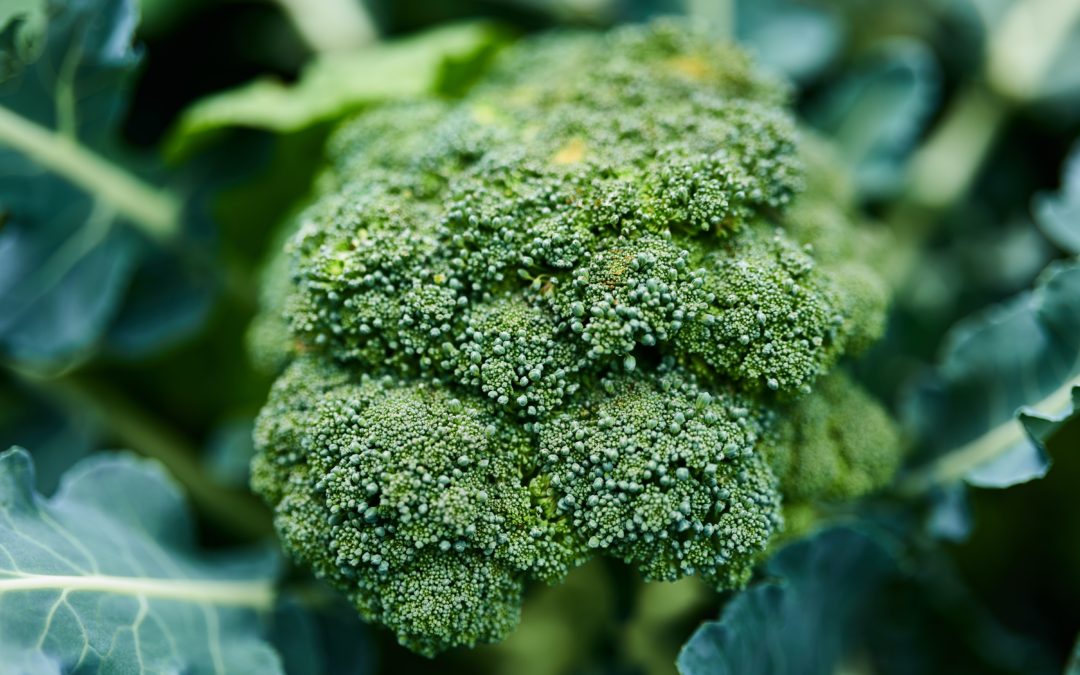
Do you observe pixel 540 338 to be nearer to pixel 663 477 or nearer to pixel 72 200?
pixel 663 477

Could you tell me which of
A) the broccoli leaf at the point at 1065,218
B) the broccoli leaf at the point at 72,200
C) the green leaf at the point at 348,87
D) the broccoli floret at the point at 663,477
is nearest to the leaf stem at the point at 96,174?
the broccoli leaf at the point at 72,200

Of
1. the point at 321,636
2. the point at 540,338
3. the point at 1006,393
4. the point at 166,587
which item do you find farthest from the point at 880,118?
the point at 166,587

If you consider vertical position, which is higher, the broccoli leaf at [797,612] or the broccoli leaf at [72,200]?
the broccoli leaf at [72,200]

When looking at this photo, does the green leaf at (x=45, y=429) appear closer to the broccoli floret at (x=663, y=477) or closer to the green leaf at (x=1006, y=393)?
the broccoli floret at (x=663, y=477)

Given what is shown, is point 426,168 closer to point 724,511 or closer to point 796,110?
point 724,511

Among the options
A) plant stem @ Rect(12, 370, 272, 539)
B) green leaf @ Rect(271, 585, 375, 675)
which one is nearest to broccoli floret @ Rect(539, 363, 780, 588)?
green leaf @ Rect(271, 585, 375, 675)

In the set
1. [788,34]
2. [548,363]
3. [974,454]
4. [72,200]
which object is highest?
[788,34]

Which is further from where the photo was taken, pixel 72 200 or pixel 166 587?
pixel 72 200

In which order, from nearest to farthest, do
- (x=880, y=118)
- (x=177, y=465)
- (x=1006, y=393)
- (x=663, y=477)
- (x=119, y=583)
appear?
(x=663, y=477), (x=119, y=583), (x=1006, y=393), (x=880, y=118), (x=177, y=465)
